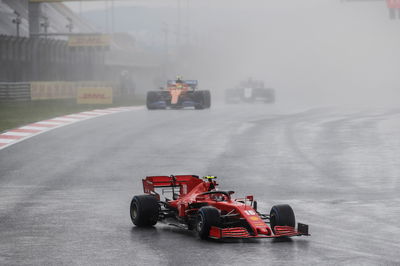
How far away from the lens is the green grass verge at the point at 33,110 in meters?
30.2

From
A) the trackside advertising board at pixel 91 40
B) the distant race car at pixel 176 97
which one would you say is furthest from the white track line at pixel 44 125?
the trackside advertising board at pixel 91 40

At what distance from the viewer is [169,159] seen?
66.8ft

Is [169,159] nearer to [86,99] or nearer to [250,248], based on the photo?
[250,248]

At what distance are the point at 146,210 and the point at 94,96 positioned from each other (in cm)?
3121

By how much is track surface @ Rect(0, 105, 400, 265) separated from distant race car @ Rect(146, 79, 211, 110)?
193 inches

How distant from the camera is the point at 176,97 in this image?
3788cm

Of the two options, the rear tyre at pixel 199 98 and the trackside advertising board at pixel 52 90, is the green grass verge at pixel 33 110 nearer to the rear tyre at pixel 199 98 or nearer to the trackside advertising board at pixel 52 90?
the trackside advertising board at pixel 52 90

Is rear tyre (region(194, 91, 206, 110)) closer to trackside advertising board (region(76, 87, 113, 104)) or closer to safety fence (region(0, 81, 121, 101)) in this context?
trackside advertising board (region(76, 87, 113, 104))

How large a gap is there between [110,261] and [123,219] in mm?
3109

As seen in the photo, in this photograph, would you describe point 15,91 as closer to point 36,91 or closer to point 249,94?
point 36,91

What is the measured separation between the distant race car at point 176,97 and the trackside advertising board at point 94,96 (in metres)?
4.60

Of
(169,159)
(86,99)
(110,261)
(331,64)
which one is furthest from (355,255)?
(331,64)

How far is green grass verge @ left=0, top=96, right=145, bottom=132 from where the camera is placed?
30.2m

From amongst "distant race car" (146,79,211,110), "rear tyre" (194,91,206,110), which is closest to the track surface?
"distant race car" (146,79,211,110)
